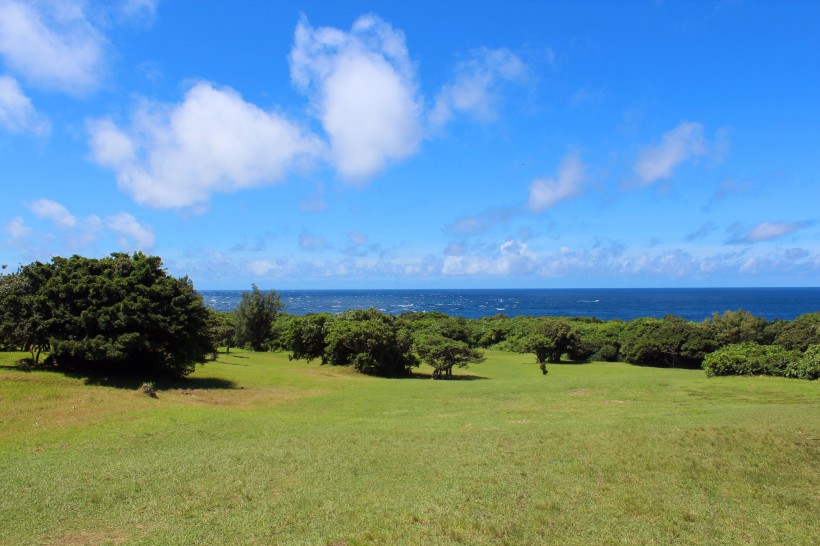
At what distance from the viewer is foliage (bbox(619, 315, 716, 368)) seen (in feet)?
187

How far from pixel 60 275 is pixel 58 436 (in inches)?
723

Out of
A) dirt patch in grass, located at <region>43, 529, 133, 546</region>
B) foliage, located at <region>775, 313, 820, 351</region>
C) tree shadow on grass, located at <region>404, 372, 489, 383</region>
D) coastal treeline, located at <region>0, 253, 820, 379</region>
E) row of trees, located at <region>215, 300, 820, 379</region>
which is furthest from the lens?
foliage, located at <region>775, 313, 820, 351</region>

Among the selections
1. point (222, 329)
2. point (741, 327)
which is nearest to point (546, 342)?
point (222, 329)

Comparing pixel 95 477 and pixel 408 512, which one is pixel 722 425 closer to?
pixel 408 512

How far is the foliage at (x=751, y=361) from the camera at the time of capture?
36000 millimetres

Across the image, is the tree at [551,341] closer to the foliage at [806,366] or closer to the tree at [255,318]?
the foliage at [806,366]

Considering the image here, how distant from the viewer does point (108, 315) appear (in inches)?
1207

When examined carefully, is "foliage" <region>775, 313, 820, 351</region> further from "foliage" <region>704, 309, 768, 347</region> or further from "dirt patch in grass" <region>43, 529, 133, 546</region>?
"dirt patch in grass" <region>43, 529, 133, 546</region>

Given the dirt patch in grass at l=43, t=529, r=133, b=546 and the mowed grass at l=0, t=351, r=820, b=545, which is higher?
the dirt patch in grass at l=43, t=529, r=133, b=546

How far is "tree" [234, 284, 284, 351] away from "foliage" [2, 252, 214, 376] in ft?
136

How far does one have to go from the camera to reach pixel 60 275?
32.2 meters

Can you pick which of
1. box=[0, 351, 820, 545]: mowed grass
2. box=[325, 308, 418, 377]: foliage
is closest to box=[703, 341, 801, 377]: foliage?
box=[0, 351, 820, 545]: mowed grass

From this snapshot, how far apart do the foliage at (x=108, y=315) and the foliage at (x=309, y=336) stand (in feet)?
71.0

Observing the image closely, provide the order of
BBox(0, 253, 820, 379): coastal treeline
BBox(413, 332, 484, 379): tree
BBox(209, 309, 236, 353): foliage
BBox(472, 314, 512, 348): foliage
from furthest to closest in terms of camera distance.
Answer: BBox(472, 314, 512, 348): foliage
BBox(413, 332, 484, 379): tree
BBox(209, 309, 236, 353): foliage
BBox(0, 253, 820, 379): coastal treeline
